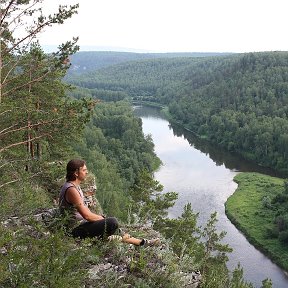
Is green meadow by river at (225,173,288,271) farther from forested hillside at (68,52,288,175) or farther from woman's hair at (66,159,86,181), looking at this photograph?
woman's hair at (66,159,86,181)

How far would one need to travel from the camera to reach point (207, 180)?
210ft

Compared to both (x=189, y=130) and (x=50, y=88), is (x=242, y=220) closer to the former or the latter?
(x=50, y=88)

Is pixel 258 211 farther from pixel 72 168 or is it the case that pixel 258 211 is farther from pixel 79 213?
pixel 72 168

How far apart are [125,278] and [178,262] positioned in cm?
151

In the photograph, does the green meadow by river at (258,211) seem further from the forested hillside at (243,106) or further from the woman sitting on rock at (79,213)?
the woman sitting on rock at (79,213)

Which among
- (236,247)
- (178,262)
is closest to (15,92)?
(178,262)

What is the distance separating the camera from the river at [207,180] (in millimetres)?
36938

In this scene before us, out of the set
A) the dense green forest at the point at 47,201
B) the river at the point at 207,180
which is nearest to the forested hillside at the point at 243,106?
the river at the point at 207,180

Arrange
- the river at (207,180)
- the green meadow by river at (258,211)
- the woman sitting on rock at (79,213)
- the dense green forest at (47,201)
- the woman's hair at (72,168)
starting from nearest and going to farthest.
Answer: the dense green forest at (47,201) → the woman sitting on rock at (79,213) → the woman's hair at (72,168) → the river at (207,180) → the green meadow by river at (258,211)

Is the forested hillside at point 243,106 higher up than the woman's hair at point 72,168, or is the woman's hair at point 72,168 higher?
the woman's hair at point 72,168

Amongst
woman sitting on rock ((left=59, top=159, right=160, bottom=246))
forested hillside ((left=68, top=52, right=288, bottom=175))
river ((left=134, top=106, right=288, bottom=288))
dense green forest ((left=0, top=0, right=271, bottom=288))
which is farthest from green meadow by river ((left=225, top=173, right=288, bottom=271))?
woman sitting on rock ((left=59, top=159, right=160, bottom=246))

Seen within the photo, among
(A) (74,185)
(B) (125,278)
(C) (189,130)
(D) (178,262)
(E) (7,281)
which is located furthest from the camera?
(C) (189,130)

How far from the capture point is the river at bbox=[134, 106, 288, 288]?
3694cm

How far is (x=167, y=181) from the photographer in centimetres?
6238
